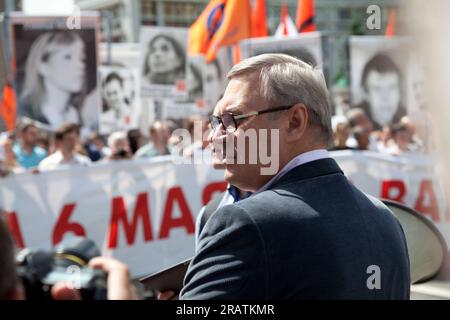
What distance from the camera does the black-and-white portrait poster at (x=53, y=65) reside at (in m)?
9.64

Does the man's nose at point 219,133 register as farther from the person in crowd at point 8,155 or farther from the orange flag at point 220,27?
the orange flag at point 220,27

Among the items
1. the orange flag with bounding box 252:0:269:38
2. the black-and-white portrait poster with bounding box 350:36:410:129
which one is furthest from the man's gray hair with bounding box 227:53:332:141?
the black-and-white portrait poster with bounding box 350:36:410:129

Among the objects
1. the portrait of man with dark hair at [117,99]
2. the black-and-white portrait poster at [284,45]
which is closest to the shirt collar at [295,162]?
the black-and-white portrait poster at [284,45]

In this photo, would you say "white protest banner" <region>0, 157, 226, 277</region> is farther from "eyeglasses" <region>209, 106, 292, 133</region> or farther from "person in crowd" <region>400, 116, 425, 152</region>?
"eyeglasses" <region>209, 106, 292, 133</region>

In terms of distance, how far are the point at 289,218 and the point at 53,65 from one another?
8.59 meters

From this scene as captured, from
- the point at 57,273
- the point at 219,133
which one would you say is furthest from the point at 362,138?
the point at 57,273

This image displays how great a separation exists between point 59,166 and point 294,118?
17.9 ft

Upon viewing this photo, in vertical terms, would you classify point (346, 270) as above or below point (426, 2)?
below

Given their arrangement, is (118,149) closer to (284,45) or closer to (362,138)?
(362,138)

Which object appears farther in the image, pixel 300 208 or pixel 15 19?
pixel 15 19

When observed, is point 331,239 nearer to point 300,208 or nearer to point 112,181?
point 300,208

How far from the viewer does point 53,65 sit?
9.78m
